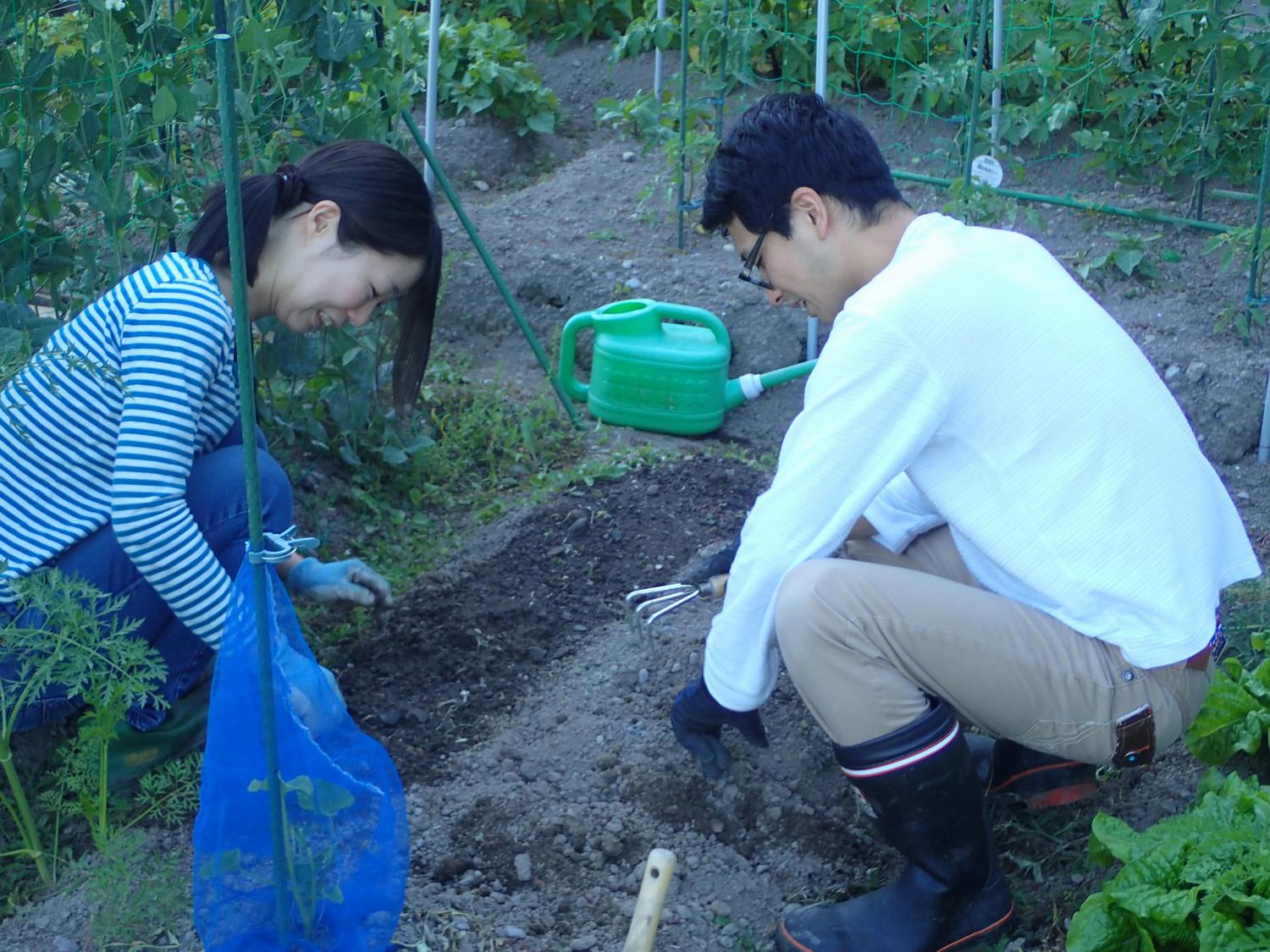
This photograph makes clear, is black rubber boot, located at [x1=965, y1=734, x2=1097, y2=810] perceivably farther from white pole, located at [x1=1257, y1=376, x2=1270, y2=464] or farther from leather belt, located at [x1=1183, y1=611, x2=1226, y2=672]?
white pole, located at [x1=1257, y1=376, x2=1270, y2=464]

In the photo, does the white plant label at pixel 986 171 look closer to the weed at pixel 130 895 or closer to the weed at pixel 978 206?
the weed at pixel 978 206

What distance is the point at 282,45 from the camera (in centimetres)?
296

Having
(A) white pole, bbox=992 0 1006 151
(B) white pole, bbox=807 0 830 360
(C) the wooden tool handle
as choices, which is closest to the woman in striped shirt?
(C) the wooden tool handle

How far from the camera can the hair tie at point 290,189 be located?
2252 mm

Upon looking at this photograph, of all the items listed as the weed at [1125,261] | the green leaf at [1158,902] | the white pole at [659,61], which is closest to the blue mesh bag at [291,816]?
the green leaf at [1158,902]

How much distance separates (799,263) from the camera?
210 cm

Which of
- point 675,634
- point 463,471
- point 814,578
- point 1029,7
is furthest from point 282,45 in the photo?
point 1029,7

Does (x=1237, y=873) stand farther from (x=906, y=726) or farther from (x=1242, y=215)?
(x=1242, y=215)

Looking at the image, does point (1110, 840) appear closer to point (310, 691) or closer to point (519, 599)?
point (310, 691)

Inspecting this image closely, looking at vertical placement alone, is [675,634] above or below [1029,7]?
below

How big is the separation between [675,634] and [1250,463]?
6.98 ft

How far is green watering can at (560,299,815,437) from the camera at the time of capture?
3982 millimetres

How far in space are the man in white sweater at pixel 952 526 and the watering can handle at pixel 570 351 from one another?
194cm

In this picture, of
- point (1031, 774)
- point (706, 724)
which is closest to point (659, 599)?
point (706, 724)
